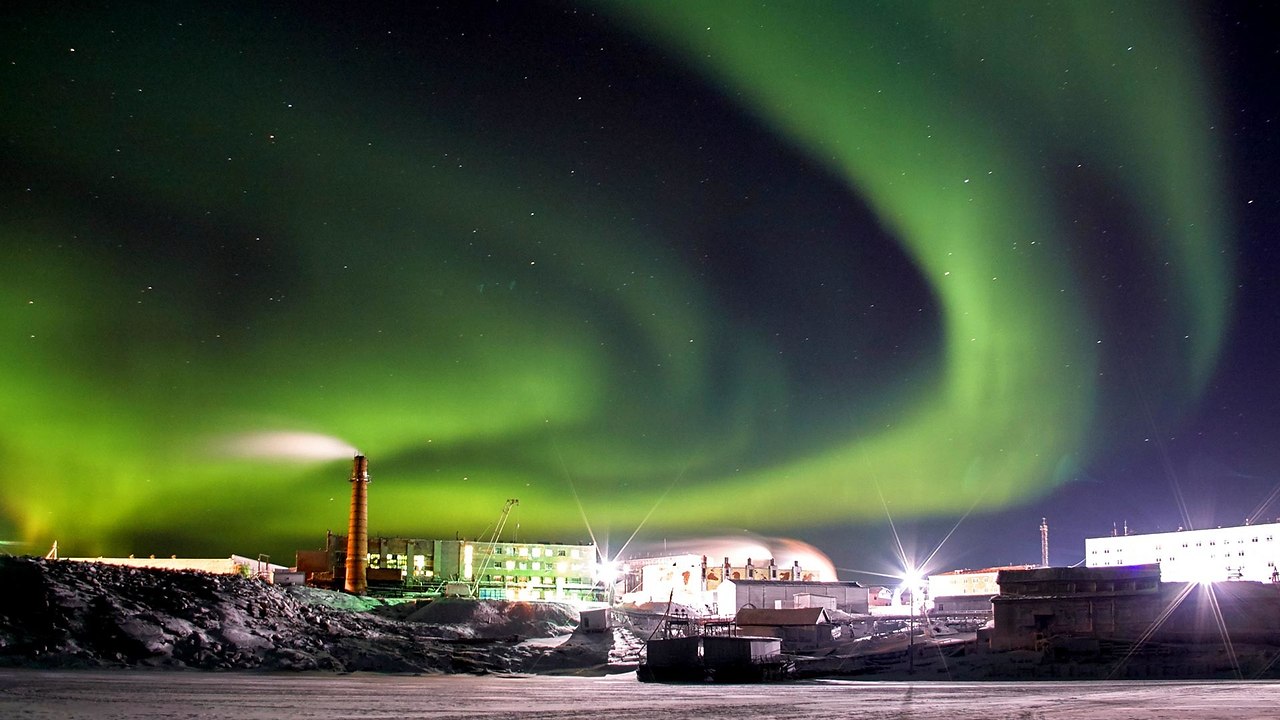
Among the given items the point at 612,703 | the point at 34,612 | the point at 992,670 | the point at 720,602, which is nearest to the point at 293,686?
the point at 612,703

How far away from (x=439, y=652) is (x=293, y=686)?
31189 mm

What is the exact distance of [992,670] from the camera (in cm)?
7094

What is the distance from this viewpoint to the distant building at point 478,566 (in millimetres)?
155250

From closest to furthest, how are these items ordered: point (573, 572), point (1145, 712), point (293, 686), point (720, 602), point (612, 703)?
point (1145, 712)
point (612, 703)
point (293, 686)
point (720, 602)
point (573, 572)

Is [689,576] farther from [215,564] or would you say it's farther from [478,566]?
[215,564]

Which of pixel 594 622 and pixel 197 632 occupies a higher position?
pixel 197 632

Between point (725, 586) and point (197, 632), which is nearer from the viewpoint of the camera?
point (197, 632)

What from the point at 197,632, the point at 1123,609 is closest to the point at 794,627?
the point at 1123,609

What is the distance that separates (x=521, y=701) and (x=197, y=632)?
35.4 meters

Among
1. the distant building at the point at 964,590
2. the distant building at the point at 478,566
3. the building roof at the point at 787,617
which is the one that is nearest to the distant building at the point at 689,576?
the distant building at the point at 478,566

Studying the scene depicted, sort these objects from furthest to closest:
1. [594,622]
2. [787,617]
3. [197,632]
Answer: [787,617], [594,622], [197,632]

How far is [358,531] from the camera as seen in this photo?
423 ft

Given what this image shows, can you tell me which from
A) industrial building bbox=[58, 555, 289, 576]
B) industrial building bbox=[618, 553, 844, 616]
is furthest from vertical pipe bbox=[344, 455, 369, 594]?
industrial building bbox=[618, 553, 844, 616]

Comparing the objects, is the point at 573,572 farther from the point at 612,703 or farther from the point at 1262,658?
the point at 612,703
